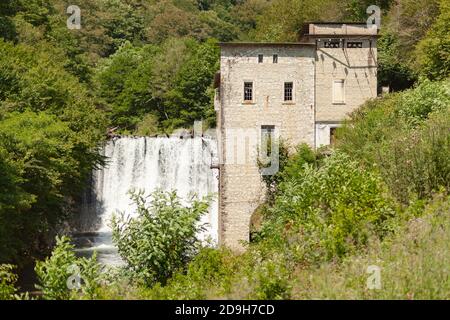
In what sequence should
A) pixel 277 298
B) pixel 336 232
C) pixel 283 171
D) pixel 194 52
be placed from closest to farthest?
pixel 277 298 < pixel 336 232 < pixel 283 171 < pixel 194 52

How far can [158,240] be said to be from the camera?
45.7 ft

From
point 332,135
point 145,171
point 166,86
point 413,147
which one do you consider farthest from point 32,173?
point 166,86

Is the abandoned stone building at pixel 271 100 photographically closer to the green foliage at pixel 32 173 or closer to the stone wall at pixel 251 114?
the stone wall at pixel 251 114

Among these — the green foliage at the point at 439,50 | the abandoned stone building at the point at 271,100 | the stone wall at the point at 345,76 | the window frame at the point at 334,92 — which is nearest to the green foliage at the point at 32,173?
the abandoned stone building at the point at 271,100

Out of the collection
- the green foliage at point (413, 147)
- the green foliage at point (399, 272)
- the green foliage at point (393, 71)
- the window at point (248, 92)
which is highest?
the green foliage at point (393, 71)

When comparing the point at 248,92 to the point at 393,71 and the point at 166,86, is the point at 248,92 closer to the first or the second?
the point at 393,71

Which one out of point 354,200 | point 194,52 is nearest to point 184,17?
point 194,52

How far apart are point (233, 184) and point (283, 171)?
7.79ft

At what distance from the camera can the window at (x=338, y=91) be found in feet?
105

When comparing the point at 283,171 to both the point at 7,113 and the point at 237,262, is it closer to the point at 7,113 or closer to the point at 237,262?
the point at 7,113

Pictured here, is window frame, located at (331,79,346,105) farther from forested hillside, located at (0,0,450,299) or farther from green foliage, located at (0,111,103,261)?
green foliage, located at (0,111,103,261)

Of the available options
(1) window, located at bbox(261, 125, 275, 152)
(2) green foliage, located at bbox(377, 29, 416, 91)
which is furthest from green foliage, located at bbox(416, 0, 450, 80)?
(1) window, located at bbox(261, 125, 275, 152)

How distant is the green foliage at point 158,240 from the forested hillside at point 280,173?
2.5 inches
